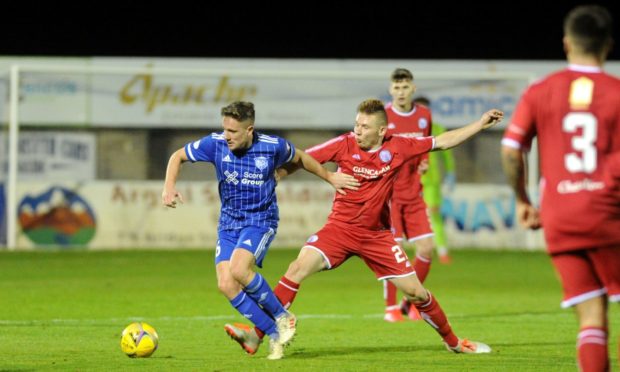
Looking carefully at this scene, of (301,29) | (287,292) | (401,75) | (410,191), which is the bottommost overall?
(287,292)

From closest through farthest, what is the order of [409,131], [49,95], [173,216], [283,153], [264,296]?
[264,296]
[283,153]
[409,131]
[173,216]
[49,95]

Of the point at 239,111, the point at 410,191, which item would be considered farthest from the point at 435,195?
the point at 239,111

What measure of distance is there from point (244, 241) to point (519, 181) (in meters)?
2.81

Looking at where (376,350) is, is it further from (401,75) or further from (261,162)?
(401,75)

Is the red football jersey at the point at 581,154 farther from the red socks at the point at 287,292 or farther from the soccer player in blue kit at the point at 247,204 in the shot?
the red socks at the point at 287,292

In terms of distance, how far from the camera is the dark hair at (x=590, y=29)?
499 centimetres

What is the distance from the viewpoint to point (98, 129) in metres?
19.6

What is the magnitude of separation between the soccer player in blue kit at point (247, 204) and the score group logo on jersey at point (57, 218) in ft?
37.9

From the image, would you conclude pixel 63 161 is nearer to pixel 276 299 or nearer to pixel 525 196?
pixel 276 299

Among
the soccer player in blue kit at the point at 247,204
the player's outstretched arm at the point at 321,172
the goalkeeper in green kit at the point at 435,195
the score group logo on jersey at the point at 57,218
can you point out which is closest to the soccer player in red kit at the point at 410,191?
the player's outstretched arm at the point at 321,172

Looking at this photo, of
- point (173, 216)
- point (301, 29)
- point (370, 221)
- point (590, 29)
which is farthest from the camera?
point (301, 29)

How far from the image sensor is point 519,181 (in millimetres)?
5207

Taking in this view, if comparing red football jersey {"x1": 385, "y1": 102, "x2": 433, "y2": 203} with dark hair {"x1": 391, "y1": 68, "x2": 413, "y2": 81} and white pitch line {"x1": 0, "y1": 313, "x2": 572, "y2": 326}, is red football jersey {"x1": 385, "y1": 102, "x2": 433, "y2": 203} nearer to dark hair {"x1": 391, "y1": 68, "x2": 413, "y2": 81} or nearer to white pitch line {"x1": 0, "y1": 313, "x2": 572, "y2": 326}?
dark hair {"x1": 391, "y1": 68, "x2": 413, "y2": 81}

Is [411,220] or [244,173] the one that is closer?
[244,173]
